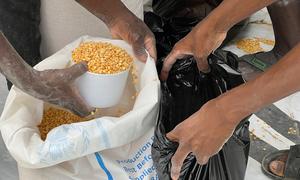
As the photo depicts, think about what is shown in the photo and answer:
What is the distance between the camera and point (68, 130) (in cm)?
92

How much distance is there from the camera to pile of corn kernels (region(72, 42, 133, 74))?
0.99 metres

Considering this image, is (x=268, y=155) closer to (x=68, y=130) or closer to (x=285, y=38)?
(x=285, y=38)

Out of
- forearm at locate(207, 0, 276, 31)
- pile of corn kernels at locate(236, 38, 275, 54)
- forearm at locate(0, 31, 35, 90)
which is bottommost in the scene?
pile of corn kernels at locate(236, 38, 275, 54)

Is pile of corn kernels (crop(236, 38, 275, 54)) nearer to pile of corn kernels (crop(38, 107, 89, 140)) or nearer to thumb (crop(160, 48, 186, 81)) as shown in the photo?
thumb (crop(160, 48, 186, 81))

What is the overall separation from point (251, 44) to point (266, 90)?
119 centimetres

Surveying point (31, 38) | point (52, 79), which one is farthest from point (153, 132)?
point (31, 38)

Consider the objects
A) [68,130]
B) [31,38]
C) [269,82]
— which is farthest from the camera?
[31,38]

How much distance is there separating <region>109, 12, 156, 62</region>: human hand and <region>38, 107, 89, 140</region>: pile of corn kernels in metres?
0.22

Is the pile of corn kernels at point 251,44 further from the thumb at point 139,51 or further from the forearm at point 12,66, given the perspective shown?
the forearm at point 12,66

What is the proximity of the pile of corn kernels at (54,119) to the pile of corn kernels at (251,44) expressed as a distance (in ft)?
3.43

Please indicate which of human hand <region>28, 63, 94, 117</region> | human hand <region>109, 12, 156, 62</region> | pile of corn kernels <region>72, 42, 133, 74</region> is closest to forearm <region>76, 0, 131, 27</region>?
human hand <region>109, 12, 156, 62</region>

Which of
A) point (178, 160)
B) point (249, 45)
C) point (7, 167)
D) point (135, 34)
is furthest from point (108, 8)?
point (249, 45)

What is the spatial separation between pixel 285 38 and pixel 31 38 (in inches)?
36.5

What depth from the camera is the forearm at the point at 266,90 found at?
0.78 metres
